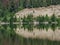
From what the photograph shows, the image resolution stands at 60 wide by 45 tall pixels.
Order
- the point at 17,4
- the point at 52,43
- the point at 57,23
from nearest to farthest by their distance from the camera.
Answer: the point at 52,43, the point at 57,23, the point at 17,4

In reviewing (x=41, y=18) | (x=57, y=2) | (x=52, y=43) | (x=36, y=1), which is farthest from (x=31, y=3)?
(x=52, y=43)

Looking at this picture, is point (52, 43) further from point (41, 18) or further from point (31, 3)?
point (31, 3)

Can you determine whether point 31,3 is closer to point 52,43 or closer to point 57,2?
point 57,2

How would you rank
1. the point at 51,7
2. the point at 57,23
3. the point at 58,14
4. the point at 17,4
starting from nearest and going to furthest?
the point at 57,23
the point at 58,14
the point at 51,7
the point at 17,4

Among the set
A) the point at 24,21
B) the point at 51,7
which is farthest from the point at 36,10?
the point at 24,21

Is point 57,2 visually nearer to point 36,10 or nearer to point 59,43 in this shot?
point 36,10

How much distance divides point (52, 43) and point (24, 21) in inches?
671

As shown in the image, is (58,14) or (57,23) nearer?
(57,23)

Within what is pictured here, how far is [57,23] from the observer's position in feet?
115

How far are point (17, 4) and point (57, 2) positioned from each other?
18.8ft

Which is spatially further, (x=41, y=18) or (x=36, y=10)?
(x=36, y=10)

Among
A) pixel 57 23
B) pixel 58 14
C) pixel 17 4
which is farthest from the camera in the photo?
pixel 17 4

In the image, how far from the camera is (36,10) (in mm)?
40906

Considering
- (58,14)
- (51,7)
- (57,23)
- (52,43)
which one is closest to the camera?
(52,43)
